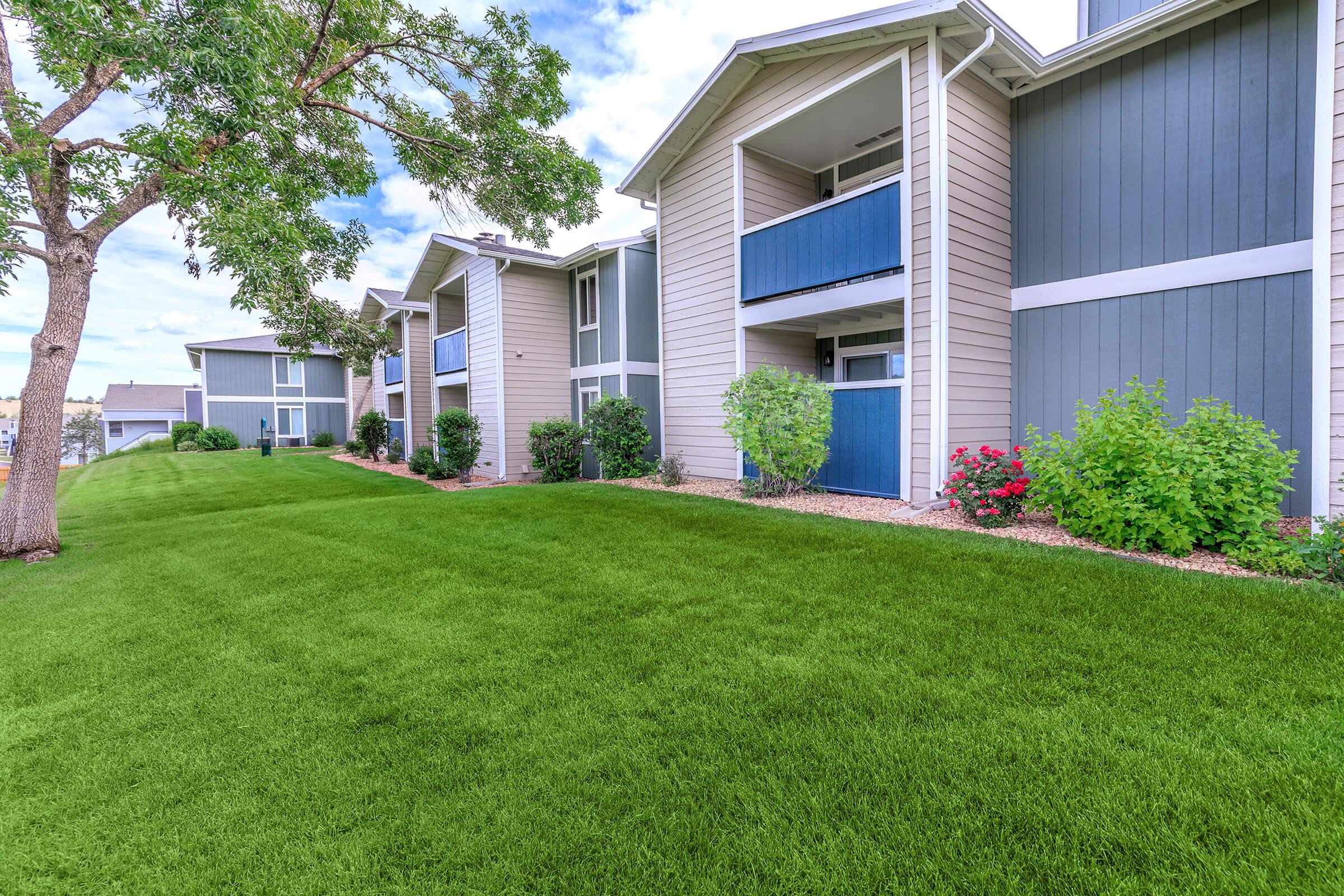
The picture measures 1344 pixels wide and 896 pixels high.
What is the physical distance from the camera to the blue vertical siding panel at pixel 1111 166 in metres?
6.76

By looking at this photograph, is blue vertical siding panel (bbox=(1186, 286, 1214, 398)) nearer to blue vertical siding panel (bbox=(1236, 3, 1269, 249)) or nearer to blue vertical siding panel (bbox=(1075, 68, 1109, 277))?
blue vertical siding panel (bbox=(1236, 3, 1269, 249))

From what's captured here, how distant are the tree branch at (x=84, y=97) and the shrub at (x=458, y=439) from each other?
7865 mm

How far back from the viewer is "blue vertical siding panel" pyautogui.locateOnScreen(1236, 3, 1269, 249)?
228 inches

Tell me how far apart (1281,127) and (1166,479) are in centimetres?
437

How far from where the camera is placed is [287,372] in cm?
2894

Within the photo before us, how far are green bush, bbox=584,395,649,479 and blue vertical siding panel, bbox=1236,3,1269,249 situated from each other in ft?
28.0

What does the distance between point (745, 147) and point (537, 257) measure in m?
5.84

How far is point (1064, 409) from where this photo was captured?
285 inches

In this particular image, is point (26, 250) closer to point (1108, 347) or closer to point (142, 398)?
point (1108, 347)

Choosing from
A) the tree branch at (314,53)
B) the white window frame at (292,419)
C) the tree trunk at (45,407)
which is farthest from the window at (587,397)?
the white window frame at (292,419)

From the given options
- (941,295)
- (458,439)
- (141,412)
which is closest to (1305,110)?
(941,295)

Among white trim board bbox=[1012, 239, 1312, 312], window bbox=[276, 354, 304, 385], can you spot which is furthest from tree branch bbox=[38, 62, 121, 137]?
window bbox=[276, 354, 304, 385]

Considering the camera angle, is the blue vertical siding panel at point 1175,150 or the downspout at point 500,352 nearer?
the blue vertical siding panel at point 1175,150

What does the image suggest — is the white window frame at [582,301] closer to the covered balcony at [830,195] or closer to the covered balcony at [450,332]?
the covered balcony at [450,332]
